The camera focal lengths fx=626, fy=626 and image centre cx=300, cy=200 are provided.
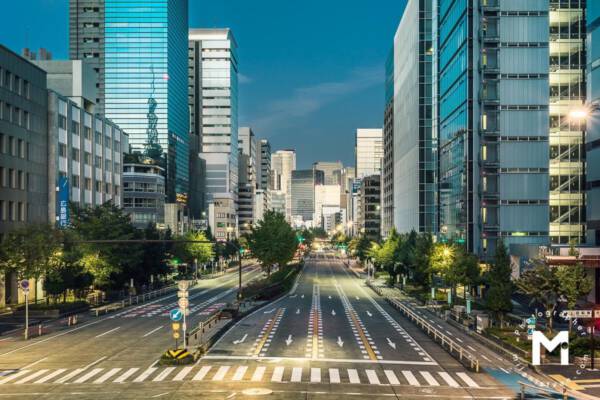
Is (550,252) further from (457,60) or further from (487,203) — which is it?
(457,60)

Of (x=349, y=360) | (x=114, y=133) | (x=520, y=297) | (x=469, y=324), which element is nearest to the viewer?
(x=349, y=360)

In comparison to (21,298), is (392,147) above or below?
above

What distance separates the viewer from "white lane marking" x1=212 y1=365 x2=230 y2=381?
1223 inches

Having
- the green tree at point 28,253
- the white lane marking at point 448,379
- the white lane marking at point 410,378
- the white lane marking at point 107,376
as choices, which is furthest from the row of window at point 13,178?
the white lane marking at point 448,379

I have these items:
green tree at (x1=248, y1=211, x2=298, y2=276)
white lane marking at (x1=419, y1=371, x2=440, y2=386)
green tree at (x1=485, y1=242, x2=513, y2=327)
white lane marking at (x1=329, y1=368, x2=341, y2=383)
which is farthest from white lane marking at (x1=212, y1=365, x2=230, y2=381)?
green tree at (x1=248, y1=211, x2=298, y2=276)

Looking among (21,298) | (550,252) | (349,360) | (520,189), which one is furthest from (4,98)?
(520,189)

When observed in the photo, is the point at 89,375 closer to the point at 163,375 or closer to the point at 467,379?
the point at 163,375

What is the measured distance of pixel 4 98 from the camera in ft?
241

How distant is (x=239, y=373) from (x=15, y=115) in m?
58.0

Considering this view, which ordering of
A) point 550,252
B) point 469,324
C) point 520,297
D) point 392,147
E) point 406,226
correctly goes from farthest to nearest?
point 392,147
point 406,226
point 520,297
point 550,252
point 469,324

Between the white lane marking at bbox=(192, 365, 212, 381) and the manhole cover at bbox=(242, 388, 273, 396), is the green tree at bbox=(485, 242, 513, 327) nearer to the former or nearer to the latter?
the white lane marking at bbox=(192, 365, 212, 381)

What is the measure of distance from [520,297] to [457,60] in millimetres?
40724

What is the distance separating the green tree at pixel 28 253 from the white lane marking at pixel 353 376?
120 feet

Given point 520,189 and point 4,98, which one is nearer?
point 4,98
